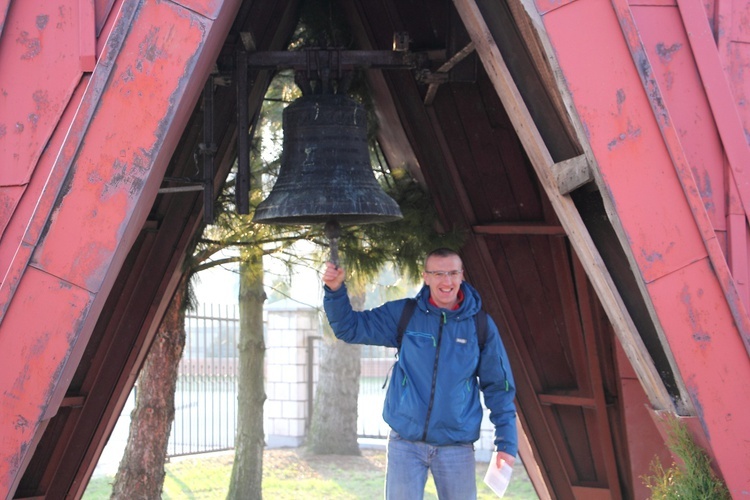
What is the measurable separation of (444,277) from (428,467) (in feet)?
2.97

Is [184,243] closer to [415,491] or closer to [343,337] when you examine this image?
[343,337]

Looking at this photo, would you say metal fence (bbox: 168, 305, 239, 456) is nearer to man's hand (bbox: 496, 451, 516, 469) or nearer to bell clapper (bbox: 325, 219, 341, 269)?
bell clapper (bbox: 325, 219, 341, 269)

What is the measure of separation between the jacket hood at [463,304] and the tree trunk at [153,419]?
12.2 feet

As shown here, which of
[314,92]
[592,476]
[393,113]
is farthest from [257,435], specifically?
[314,92]

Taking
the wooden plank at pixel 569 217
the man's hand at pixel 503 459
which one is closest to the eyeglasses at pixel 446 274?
the wooden plank at pixel 569 217

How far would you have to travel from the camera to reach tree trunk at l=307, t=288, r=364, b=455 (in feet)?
47.1

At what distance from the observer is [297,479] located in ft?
41.4

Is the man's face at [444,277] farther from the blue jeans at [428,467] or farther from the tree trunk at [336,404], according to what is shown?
the tree trunk at [336,404]

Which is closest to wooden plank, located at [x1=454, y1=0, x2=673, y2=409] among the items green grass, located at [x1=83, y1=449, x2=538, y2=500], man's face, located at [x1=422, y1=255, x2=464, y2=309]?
man's face, located at [x1=422, y1=255, x2=464, y2=309]

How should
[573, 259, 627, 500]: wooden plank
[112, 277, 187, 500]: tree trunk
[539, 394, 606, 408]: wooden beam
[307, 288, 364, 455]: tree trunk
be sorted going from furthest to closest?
[307, 288, 364, 455]: tree trunk, [112, 277, 187, 500]: tree trunk, [539, 394, 606, 408]: wooden beam, [573, 259, 627, 500]: wooden plank

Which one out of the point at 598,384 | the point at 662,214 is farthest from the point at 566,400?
the point at 662,214

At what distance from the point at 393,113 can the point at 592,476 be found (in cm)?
307

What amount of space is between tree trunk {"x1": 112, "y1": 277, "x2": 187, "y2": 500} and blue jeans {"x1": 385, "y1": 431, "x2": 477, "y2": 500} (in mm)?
3840

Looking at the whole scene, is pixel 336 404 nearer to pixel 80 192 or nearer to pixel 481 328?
pixel 481 328
